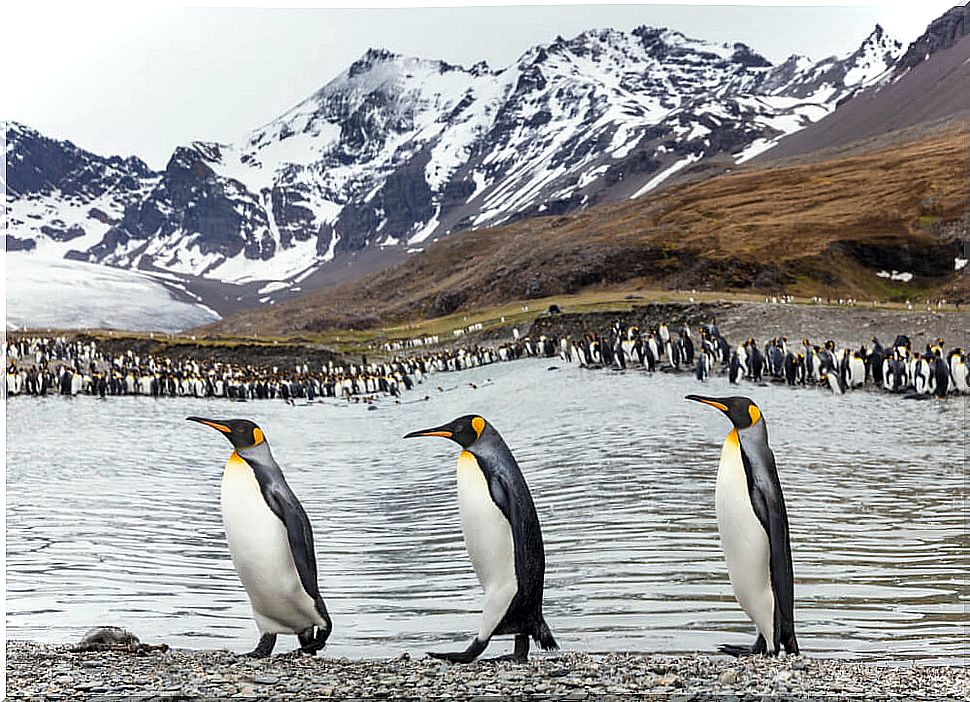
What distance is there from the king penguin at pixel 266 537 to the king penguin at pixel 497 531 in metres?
0.50

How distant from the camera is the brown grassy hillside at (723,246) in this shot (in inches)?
157

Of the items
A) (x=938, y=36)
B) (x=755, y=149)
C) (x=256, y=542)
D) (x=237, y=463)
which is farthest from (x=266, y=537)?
(x=938, y=36)

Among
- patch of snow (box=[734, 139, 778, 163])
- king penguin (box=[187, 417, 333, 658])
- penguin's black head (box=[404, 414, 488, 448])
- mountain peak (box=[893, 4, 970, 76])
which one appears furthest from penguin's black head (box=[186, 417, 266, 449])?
mountain peak (box=[893, 4, 970, 76])

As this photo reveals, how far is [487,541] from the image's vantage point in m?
2.75

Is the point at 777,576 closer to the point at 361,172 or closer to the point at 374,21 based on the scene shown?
the point at 361,172

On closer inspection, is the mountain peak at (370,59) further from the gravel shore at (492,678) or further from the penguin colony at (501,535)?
the gravel shore at (492,678)

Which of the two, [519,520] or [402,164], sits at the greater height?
[402,164]

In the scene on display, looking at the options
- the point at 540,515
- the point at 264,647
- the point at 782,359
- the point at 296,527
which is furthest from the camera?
the point at 782,359

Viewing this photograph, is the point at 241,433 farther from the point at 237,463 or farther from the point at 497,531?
the point at 497,531

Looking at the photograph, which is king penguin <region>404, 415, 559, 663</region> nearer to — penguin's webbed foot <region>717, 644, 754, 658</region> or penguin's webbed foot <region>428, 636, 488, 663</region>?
penguin's webbed foot <region>428, 636, 488, 663</region>

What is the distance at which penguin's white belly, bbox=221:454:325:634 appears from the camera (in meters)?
2.82

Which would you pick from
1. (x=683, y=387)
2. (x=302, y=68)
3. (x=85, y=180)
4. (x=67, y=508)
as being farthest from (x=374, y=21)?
(x=67, y=508)

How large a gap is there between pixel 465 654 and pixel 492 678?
0.43 ft

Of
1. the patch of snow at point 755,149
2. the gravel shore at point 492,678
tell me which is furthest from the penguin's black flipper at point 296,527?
the patch of snow at point 755,149
